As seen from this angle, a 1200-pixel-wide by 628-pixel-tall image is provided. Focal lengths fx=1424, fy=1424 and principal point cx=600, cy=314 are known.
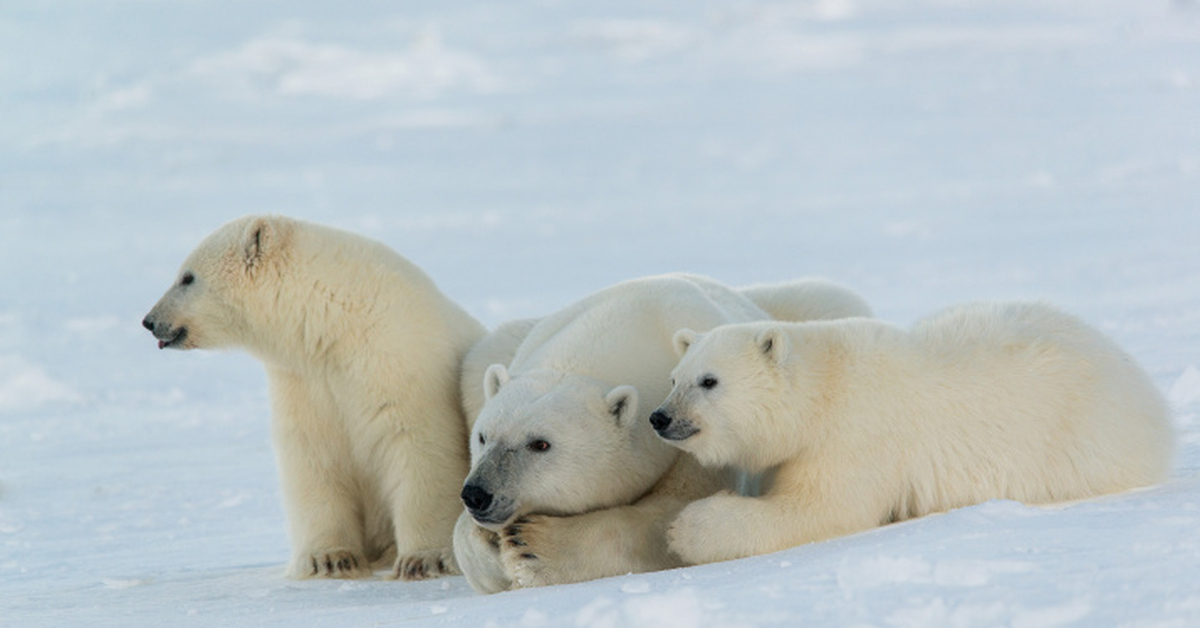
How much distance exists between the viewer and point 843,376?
455cm

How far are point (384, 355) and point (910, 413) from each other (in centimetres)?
225

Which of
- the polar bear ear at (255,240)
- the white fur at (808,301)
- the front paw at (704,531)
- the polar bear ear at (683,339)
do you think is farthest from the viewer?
the white fur at (808,301)

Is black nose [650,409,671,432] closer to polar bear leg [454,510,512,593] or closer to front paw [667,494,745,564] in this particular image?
front paw [667,494,745,564]

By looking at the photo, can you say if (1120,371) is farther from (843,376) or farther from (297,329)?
(297,329)

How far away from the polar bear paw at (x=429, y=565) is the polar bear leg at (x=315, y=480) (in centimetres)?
42

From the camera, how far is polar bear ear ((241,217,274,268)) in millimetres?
5895

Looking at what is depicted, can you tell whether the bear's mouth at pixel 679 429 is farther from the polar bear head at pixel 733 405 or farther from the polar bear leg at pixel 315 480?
the polar bear leg at pixel 315 480

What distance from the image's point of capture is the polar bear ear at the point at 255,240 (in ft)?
19.3

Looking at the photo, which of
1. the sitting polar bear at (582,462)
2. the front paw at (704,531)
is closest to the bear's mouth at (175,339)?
the sitting polar bear at (582,462)

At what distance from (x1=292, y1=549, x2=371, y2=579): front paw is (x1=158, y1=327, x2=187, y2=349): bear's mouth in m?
1.05

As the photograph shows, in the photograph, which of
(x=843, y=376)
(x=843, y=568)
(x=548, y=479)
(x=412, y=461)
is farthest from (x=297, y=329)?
(x=843, y=568)

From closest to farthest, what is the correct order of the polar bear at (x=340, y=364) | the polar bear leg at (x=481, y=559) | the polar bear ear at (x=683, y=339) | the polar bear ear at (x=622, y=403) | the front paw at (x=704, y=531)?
the front paw at (x=704, y=531) → the polar bear leg at (x=481, y=559) → the polar bear ear at (x=622, y=403) → the polar bear ear at (x=683, y=339) → the polar bear at (x=340, y=364)

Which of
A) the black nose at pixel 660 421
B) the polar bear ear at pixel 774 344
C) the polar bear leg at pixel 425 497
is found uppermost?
the polar bear ear at pixel 774 344

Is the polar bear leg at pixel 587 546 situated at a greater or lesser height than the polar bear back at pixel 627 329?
lesser
